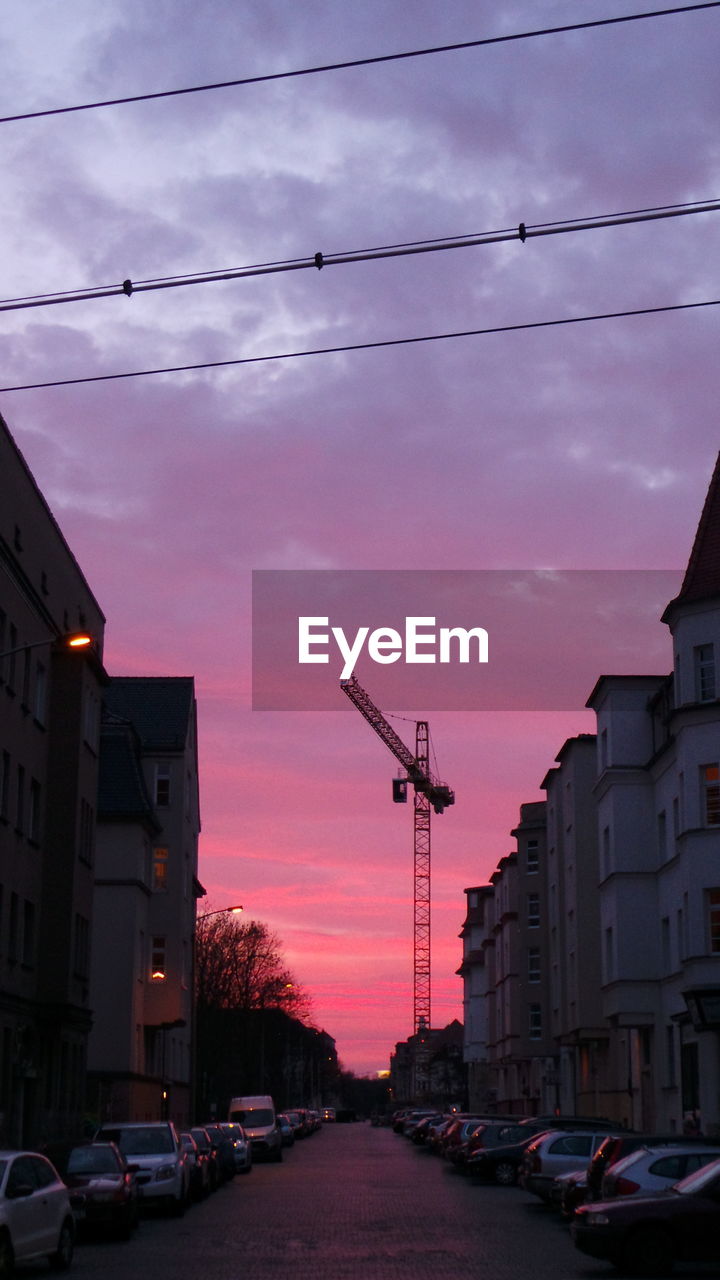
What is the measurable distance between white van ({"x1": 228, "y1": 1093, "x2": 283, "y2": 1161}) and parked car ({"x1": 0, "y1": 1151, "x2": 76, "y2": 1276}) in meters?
43.7

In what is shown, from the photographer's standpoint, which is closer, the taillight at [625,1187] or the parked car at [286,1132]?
the taillight at [625,1187]

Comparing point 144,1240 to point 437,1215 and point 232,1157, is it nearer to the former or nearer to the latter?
point 437,1215

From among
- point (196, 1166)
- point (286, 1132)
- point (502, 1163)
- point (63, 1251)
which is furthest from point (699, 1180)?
point (286, 1132)

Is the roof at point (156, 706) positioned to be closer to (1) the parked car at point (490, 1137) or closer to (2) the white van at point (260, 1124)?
(2) the white van at point (260, 1124)

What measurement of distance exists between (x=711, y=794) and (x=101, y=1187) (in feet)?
74.1

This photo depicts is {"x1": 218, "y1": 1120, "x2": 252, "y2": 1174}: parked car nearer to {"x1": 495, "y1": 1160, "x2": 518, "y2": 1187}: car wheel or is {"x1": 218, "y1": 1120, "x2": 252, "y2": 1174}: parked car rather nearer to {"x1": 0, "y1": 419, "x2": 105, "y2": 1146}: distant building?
{"x1": 0, "y1": 419, "x2": 105, "y2": 1146}: distant building

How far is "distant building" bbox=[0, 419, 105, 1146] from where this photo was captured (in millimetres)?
38250

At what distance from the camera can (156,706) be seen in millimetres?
71062

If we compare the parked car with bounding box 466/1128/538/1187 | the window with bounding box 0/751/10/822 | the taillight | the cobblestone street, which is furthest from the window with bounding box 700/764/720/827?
the taillight

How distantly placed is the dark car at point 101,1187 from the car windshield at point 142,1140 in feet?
14.5

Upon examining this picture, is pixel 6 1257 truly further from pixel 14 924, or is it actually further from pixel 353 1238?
pixel 14 924

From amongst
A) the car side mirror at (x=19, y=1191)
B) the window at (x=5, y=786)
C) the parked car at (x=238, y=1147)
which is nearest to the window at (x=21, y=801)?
the window at (x=5, y=786)

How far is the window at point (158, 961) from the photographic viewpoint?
65.2 metres

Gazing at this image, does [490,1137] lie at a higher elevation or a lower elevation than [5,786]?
lower
